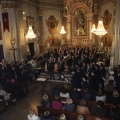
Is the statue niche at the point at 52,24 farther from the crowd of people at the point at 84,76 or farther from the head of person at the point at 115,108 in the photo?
the head of person at the point at 115,108

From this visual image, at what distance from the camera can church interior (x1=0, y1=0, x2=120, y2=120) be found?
7.45 meters

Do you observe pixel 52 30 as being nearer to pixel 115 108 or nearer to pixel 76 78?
pixel 76 78

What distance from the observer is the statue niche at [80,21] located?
22631 mm

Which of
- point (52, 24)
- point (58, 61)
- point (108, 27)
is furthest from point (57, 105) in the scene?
point (52, 24)

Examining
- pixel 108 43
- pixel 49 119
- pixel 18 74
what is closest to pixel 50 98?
pixel 49 119

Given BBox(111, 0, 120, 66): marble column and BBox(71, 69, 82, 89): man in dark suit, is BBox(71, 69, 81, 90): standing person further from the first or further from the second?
BBox(111, 0, 120, 66): marble column

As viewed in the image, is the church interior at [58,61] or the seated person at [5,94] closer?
the church interior at [58,61]

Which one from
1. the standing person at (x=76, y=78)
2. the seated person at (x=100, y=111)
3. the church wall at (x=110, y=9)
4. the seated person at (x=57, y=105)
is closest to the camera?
the seated person at (x=100, y=111)

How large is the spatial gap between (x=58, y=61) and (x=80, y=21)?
10.0 metres

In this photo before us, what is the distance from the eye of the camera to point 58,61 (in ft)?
48.0

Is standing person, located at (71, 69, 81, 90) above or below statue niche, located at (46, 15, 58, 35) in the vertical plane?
below

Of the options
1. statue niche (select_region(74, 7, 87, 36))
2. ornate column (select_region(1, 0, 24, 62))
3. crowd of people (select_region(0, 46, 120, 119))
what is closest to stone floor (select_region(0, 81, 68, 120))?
crowd of people (select_region(0, 46, 120, 119))

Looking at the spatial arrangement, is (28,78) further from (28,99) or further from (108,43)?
(108,43)

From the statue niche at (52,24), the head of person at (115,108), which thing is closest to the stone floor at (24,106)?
the head of person at (115,108)
